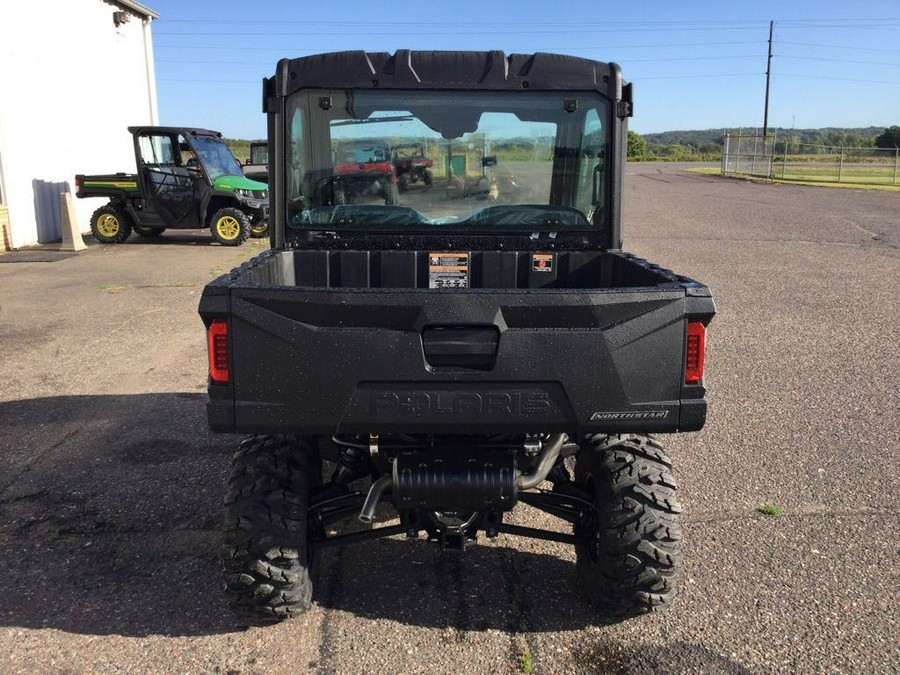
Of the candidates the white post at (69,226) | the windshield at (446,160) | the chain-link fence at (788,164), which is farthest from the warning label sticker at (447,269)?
the chain-link fence at (788,164)

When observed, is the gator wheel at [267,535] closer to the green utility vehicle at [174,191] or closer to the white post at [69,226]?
the green utility vehicle at [174,191]

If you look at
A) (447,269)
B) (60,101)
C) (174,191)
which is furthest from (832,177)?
(447,269)

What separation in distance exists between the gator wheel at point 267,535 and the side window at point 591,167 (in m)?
2.01

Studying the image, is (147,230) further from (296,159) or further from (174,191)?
(296,159)

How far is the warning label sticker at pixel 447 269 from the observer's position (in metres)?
4.20

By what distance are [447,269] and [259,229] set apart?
42.5ft

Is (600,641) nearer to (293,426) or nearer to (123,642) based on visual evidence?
(293,426)

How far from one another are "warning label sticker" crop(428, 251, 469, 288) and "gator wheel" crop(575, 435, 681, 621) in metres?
1.27

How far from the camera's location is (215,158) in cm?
1568

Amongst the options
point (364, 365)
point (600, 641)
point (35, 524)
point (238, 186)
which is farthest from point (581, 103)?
point (238, 186)

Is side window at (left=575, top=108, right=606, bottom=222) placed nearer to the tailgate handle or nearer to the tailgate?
the tailgate

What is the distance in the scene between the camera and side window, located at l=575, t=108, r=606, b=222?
404 cm

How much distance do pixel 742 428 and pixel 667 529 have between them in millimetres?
2800

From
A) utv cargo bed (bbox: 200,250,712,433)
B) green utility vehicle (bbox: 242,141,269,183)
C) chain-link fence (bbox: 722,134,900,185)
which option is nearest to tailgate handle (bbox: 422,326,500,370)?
utv cargo bed (bbox: 200,250,712,433)
